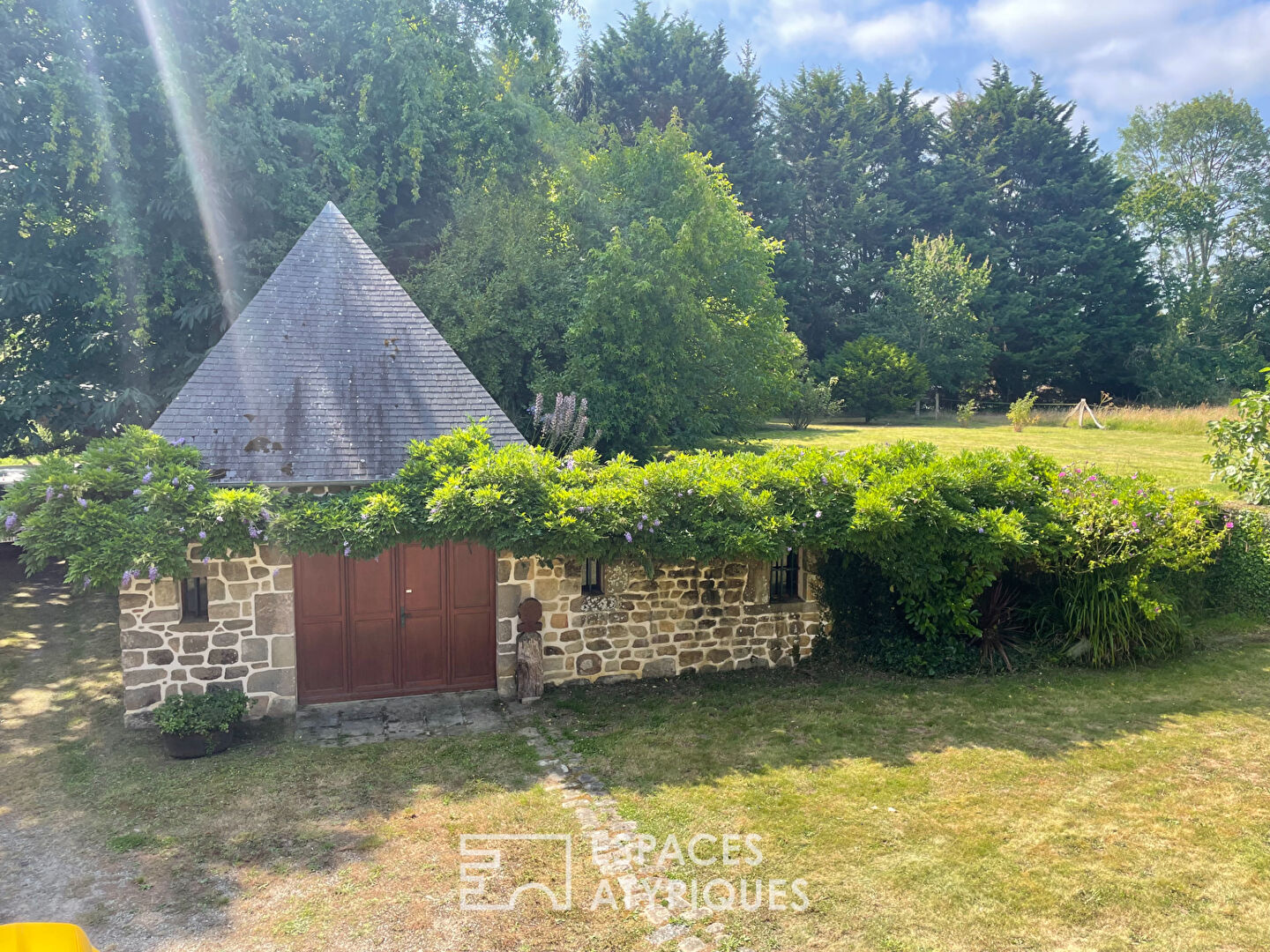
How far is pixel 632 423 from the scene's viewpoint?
1769 cm

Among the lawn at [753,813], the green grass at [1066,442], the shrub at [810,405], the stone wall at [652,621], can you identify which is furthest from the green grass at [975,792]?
the shrub at [810,405]

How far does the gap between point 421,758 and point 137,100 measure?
44.5ft

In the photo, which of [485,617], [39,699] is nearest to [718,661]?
[485,617]

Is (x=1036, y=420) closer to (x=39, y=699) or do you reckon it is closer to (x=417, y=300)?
(x=417, y=300)

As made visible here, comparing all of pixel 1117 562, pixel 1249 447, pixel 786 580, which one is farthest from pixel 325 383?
pixel 1249 447

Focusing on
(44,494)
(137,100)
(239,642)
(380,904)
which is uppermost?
(137,100)

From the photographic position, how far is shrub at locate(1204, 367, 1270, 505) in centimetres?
1173

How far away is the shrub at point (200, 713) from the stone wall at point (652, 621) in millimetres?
2913

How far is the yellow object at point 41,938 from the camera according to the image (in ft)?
8.95

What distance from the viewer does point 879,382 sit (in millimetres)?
30578

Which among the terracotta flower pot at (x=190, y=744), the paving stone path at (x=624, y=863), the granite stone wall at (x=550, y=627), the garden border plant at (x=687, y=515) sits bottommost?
the paving stone path at (x=624, y=863)

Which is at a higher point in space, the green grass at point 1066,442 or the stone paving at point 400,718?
the green grass at point 1066,442

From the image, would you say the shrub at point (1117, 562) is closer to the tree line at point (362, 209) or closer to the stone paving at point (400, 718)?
the stone paving at point (400, 718)

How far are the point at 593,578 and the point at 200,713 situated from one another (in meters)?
4.43
